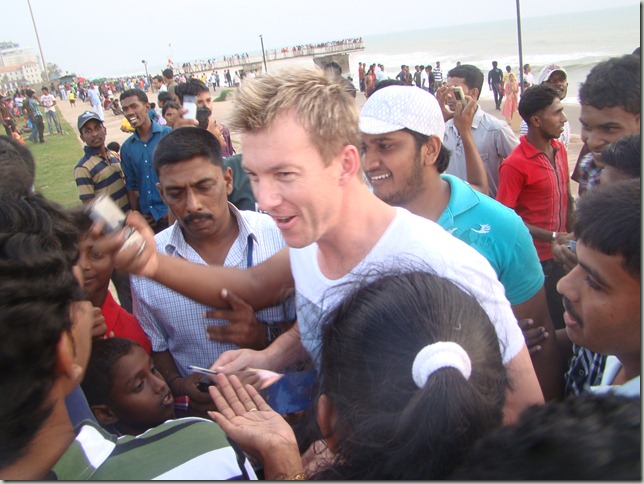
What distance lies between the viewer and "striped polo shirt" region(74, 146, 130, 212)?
511 centimetres

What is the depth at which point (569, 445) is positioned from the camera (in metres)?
0.68

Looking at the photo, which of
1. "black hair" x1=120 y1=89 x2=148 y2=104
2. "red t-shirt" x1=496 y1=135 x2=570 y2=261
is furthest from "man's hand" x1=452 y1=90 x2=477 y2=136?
"black hair" x1=120 y1=89 x2=148 y2=104

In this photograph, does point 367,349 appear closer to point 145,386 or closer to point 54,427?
point 54,427

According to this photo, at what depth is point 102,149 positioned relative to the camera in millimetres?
5418

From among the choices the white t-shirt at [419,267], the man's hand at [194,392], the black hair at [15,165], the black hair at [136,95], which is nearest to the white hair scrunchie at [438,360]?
the white t-shirt at [419,267]

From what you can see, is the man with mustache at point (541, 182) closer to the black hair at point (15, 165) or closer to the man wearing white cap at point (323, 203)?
the man wearing white cap at point (323, 203)

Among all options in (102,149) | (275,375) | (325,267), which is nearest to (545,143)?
(325,267)

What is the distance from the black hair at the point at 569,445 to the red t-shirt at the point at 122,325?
6.71ft

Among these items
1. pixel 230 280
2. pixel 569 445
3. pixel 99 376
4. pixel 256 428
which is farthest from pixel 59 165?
pixel 569 445

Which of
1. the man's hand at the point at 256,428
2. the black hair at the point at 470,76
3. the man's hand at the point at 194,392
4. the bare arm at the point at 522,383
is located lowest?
the man's hand at the point at 194,392

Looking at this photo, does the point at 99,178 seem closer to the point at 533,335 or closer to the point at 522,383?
the point at 533,335

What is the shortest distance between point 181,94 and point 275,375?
17.9 ft

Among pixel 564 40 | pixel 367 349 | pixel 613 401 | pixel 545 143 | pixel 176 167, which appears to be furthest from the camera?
pixel 564 40

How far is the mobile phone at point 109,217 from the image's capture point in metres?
1.77
